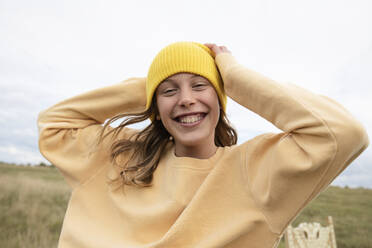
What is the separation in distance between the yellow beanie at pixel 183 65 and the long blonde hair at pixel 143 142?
0.23 m

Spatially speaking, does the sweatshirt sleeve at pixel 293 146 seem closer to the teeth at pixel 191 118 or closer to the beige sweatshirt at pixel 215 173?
the beige sweatshirt at pixel 215 173

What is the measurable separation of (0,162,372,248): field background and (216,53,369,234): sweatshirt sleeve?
4074mm

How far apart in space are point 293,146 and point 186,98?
726mm

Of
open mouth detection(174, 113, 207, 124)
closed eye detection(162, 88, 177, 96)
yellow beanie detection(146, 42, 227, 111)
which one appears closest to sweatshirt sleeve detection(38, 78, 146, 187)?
yellow beanie detection(146, 42, 227, 111)

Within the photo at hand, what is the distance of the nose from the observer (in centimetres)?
195

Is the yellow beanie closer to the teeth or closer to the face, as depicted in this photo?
the face

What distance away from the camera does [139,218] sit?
2.02 meters

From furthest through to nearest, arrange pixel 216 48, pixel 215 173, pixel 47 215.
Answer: pixel 47 215 < pixel 216 48 < pixel 215 173

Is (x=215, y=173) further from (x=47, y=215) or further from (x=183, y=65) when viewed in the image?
(x=47, y=215)

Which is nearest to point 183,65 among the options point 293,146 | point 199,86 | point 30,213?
point 199,86

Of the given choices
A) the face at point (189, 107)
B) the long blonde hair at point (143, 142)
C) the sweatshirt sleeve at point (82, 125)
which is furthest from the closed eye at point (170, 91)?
the sweatshirt sleeve at point (82, 125)

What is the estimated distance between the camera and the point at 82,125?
2545 millimetres

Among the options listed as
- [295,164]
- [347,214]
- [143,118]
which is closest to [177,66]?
[143,118]

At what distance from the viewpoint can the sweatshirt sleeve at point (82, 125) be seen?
95.4 inches
